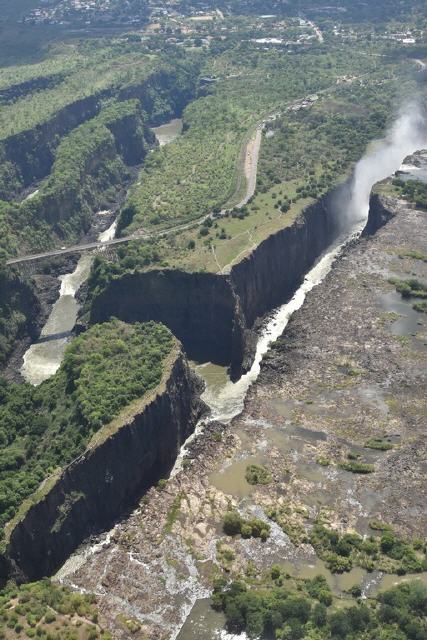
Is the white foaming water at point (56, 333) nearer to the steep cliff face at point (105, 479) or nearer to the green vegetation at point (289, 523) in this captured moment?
the steep cliff face at point (105, 479)

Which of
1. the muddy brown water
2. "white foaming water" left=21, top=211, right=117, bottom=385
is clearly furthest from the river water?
"white foaming water" left=21, top=211, right=117, bottom=385

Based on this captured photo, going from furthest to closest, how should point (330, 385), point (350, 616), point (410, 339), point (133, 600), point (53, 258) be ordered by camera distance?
point (53, 258) < point (410, 339) < point (330, 385) < point (133, 600) < point (350, 616)

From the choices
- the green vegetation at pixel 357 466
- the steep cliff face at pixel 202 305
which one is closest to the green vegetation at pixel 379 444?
the green vegetation at pixel 357 466

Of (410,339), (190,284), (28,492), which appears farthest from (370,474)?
(190,284)

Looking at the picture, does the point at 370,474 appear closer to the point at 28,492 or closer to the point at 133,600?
the point at 133,600

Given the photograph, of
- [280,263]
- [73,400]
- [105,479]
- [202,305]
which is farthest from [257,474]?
[280,263]
